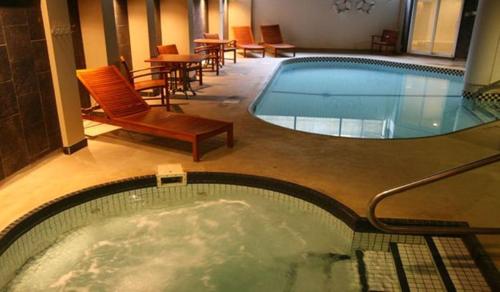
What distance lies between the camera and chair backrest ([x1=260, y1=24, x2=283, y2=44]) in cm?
1373

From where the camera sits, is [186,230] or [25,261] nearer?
[25,261]

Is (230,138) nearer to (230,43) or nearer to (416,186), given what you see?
(416,186)

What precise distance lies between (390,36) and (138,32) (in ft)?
31.4

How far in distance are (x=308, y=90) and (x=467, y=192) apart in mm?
6027

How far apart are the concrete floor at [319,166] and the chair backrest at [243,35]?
813cm

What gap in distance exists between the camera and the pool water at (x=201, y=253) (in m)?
3.02

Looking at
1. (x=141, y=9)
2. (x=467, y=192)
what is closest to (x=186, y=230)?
(x=467, y=192)

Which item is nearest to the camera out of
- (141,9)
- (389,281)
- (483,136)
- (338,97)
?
(389,281)

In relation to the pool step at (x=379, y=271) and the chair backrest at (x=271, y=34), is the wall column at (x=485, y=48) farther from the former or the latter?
the chair backrest at (x=271, y=34)

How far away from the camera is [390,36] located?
13727 mm

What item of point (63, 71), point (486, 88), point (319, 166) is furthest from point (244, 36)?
Result: point (319, 166)

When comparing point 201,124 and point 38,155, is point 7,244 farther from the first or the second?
point 201,124

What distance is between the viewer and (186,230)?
3701 millimetres

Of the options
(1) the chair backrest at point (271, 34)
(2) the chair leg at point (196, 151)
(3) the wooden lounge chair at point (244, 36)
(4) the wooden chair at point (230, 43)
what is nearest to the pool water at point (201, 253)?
(2) the chair leg at point (196, 151)
